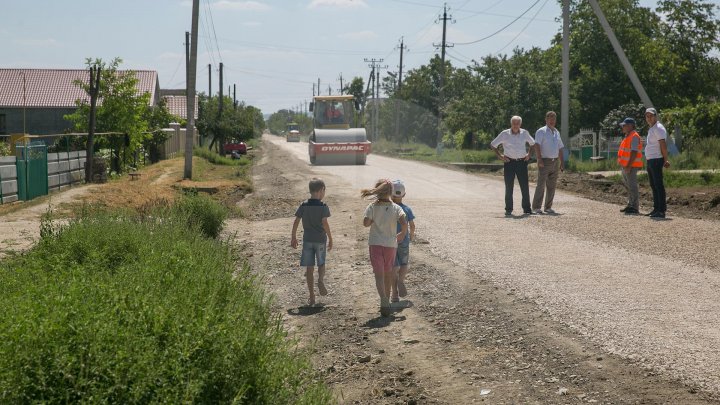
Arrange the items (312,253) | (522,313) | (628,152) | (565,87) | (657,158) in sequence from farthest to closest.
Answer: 1. (565,87)
2. (628,152)
3. (657,158)
4. (312,253)
5. (522,313)

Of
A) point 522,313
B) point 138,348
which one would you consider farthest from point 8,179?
point 138,348

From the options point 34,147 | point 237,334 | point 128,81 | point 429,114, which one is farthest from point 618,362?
point 429,114

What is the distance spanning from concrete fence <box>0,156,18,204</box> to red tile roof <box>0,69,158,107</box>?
127ft

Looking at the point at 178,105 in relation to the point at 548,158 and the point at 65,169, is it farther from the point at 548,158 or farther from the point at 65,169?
the point at 548,158

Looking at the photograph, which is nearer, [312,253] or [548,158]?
[312,253]

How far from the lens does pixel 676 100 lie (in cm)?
5259

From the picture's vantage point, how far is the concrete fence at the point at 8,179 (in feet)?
67.2

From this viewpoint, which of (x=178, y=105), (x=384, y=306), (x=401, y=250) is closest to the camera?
(x=384, y=306)

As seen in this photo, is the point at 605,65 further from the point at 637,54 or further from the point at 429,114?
the point at 429,114

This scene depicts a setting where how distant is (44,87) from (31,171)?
1652 inches

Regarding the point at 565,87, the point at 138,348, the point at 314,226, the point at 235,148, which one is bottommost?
the point at 235,148

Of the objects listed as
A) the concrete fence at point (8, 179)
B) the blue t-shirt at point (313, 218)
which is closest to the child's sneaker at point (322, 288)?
the blue t-shirt at point (313, 218)

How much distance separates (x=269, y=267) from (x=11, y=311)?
714cm

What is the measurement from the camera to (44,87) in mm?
61750
